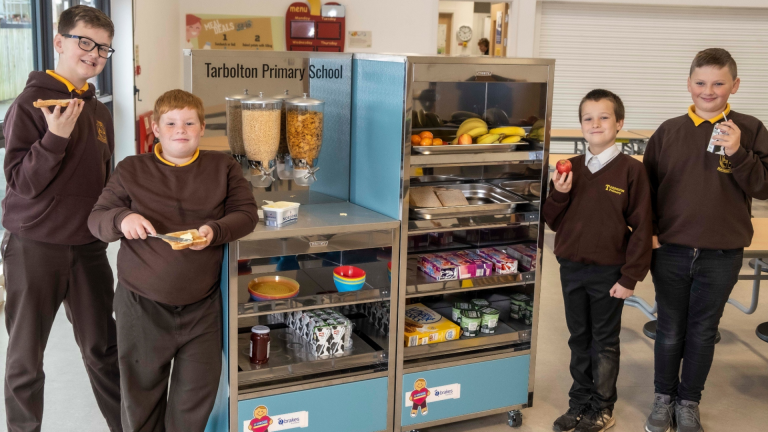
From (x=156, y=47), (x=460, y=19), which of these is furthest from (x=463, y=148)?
(x=460, y=19)

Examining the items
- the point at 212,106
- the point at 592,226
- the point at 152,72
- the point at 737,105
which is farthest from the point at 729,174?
the point at 737,105

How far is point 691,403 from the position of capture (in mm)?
2938

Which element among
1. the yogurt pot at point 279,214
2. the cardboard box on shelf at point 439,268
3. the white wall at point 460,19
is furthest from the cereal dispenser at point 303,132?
the white wall at point 460,19

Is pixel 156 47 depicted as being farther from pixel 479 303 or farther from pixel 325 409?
pixel 325 409

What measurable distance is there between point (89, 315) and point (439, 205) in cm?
134

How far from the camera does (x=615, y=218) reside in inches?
107

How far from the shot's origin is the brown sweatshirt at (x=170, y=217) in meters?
2.20

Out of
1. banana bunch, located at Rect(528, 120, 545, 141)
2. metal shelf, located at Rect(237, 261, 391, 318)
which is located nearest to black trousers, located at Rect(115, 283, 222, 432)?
metal shelf, located at Rect(237, 261, 391, 318)

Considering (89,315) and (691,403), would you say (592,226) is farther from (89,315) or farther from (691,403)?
(89,315)

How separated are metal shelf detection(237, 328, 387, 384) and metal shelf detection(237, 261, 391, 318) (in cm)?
23

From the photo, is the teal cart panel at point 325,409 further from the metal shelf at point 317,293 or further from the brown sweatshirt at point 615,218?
the brown sweatshirt at point 615,218

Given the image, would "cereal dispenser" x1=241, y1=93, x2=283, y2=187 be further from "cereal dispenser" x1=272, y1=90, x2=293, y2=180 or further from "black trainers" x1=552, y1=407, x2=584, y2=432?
"black trainers" x1=552, y1=407, x2=584, y2=432

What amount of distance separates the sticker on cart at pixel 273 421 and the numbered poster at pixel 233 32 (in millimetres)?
4987

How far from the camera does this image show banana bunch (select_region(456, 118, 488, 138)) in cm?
284
